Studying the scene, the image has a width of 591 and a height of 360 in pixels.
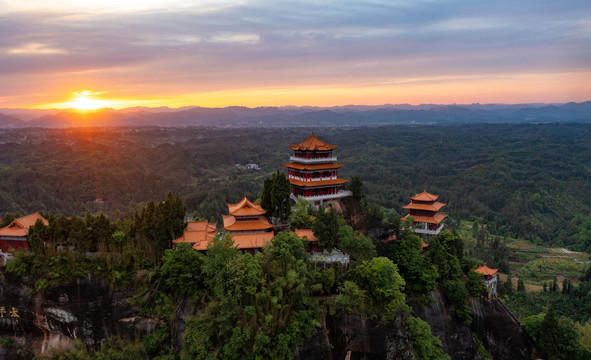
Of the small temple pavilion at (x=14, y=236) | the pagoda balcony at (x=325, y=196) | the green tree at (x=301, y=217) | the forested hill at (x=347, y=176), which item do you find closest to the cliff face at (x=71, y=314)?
the small temple pavilion at (x=14, y=236)

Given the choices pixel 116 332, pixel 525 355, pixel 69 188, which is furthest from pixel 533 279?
pixel 69 188

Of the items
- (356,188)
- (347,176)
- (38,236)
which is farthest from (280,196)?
(347,176)

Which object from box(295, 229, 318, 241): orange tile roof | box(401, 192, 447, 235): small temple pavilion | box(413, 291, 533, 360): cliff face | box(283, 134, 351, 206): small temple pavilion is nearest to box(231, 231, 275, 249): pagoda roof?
box(295, 229, 318, 241): orange tile roof

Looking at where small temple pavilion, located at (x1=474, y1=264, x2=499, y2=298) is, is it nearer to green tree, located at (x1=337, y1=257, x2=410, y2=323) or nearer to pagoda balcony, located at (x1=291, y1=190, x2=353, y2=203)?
pagoda balcony, located at (x1=291, y1=190, x2=353, y2=203)

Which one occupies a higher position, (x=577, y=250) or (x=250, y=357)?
(x=250, y=357)

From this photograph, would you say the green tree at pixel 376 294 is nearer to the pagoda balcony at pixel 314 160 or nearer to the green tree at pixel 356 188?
the green tree at pixel 356 188

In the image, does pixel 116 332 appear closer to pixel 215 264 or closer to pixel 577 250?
pixel 215 264
